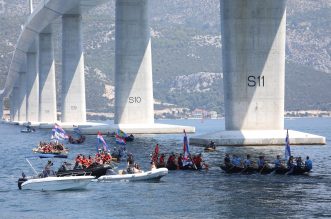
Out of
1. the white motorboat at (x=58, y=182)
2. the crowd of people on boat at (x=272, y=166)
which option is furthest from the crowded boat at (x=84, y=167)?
the crowd of people on boat at (x=272, y=166)

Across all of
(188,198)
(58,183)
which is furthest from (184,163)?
(188,198)

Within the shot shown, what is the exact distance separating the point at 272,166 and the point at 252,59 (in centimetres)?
1517

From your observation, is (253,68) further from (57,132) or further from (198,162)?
(57,132)

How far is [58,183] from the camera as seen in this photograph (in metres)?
60.2

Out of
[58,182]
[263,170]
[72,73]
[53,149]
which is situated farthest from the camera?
[72,73]

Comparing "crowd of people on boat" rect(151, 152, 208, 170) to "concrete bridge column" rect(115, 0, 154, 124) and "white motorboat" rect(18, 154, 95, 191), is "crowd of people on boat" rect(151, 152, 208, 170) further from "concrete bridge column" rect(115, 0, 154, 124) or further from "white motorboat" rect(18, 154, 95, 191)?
"concrete bridge column" rect(115, 0, 154, 124)

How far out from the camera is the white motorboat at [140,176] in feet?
209

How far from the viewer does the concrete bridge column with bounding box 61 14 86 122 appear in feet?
473

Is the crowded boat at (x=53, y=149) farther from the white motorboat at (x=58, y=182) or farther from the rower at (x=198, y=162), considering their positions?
the white motorboat at (x=58, y=182)

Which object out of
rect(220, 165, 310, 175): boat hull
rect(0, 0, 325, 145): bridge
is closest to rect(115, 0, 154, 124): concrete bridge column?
rect(0, 0, 325, 145): bridge

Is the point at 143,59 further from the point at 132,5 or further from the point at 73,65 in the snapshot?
the point at 73,65

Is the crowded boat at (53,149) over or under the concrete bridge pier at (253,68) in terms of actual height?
under

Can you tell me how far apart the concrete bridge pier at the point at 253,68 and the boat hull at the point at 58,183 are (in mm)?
23330

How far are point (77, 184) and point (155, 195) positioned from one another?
6.36 m
